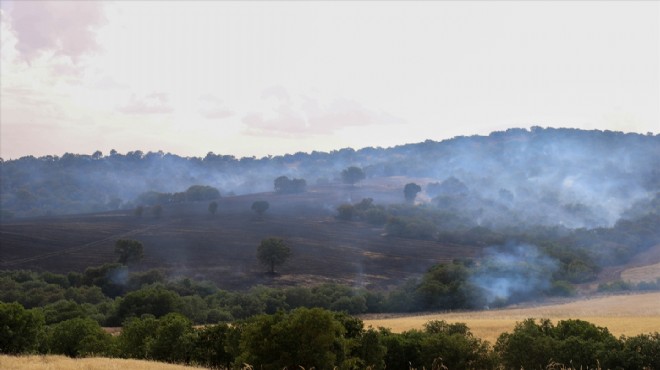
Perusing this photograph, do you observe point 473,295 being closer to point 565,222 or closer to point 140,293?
point 140,293

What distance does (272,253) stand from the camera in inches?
4747

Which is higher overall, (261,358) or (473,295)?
(261,358)

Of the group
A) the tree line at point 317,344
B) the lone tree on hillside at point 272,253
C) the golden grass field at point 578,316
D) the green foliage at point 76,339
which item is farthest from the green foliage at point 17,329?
the lone tree on hillside at point 272,253

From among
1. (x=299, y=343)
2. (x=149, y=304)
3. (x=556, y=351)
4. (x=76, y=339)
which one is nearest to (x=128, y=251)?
(x=149, y=304)

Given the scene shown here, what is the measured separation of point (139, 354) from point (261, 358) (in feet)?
43.1

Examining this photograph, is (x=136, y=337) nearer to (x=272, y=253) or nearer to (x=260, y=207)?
(x=272, y=253)

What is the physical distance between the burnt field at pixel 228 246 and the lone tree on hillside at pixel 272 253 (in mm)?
2764

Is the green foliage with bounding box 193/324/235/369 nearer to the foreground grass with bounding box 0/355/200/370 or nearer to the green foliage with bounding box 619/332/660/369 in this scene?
the foreground grass with bounding box 0/355/200/370

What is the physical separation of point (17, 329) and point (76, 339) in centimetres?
399

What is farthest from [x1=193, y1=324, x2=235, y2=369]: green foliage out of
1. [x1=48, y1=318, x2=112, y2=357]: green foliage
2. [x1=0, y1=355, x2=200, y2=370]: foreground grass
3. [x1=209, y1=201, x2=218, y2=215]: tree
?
[x1=209, y1=201, x2=218, y2=215]: tree

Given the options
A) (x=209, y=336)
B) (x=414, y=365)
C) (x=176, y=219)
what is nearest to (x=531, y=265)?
(x=414, y=365)

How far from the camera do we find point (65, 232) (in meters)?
157

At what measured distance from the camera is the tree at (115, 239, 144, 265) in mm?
117250

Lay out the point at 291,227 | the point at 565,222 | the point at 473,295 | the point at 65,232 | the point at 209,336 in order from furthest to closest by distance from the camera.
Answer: the point at 565,222
the point at 291,227
the point at 65,232
the point at 473,295
the point at 209,336
